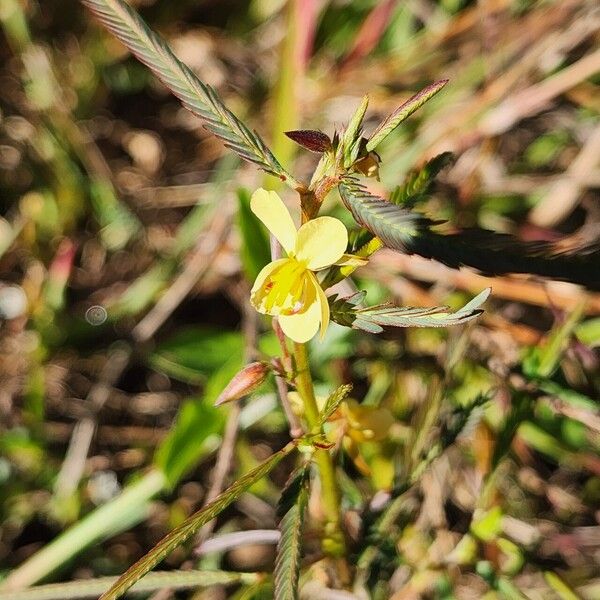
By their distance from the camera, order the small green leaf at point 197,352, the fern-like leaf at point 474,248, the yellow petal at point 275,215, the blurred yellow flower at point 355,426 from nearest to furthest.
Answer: the fern-like leaf at point 474,248, the yellow petal at point 275,215, the blurred yellow flower at point 355,426, the small green leaf at point 197,352

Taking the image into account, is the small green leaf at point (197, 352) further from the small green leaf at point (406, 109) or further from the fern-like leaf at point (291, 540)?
the small green leaf at point (406, 109)

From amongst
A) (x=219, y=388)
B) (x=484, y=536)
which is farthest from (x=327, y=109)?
Answer: (x=484, y=536)

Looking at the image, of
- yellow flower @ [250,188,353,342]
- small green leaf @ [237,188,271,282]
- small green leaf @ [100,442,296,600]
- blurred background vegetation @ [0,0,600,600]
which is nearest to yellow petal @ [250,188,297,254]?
yellow flower @ [250,188,353,342]

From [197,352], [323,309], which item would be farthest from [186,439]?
[323,309]

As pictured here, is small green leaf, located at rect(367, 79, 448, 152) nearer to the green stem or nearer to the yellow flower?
the yellow flower

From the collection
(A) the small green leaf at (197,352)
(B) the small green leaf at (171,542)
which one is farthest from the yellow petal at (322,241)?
(A) the small green leaf at (197,352)

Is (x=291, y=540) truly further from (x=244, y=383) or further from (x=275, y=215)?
(x=275, y=215)
